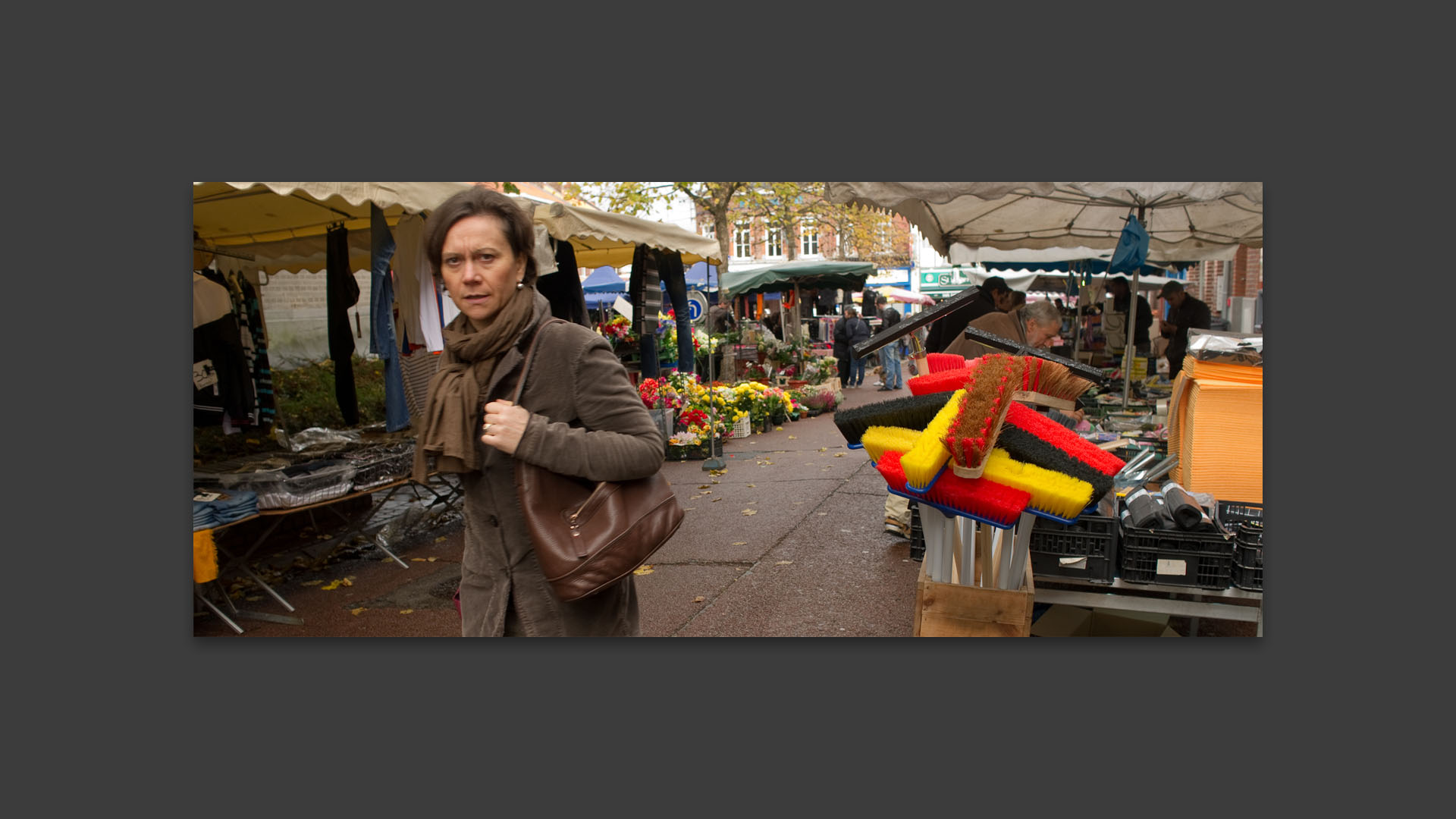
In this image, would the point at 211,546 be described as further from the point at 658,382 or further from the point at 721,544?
the point at 658,382

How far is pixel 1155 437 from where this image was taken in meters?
5.81

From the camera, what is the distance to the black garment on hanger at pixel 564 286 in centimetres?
698

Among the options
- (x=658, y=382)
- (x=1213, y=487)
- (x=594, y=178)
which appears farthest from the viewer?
(x=658, y=382)

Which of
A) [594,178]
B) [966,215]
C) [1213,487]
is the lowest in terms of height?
[1213,487]

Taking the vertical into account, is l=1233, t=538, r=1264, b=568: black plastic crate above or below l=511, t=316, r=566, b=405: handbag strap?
below

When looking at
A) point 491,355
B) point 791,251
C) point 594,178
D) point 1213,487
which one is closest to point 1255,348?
point 1213,487

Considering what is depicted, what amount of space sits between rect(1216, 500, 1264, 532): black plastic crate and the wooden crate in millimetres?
1226

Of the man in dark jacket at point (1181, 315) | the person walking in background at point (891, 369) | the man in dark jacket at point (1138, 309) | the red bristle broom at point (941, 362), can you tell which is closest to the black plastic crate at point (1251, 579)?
the red bristle broom at point (941, 362)

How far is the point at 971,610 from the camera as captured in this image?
3.68 m

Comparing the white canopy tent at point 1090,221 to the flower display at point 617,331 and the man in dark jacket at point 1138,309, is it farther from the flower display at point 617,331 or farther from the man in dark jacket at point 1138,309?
the flower display at point 617,331

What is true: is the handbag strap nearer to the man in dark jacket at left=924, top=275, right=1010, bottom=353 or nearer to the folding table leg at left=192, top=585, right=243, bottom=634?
the folding table leg at left=192, top=585, right=243, bottom=634

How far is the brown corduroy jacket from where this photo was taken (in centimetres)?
219

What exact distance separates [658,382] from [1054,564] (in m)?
6.32

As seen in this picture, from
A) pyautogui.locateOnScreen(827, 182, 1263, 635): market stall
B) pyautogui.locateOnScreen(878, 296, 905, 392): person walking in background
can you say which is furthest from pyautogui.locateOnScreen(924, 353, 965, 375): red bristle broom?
pyautogui.locateOnScreen(878, 296, 905, 392): person walking in background
